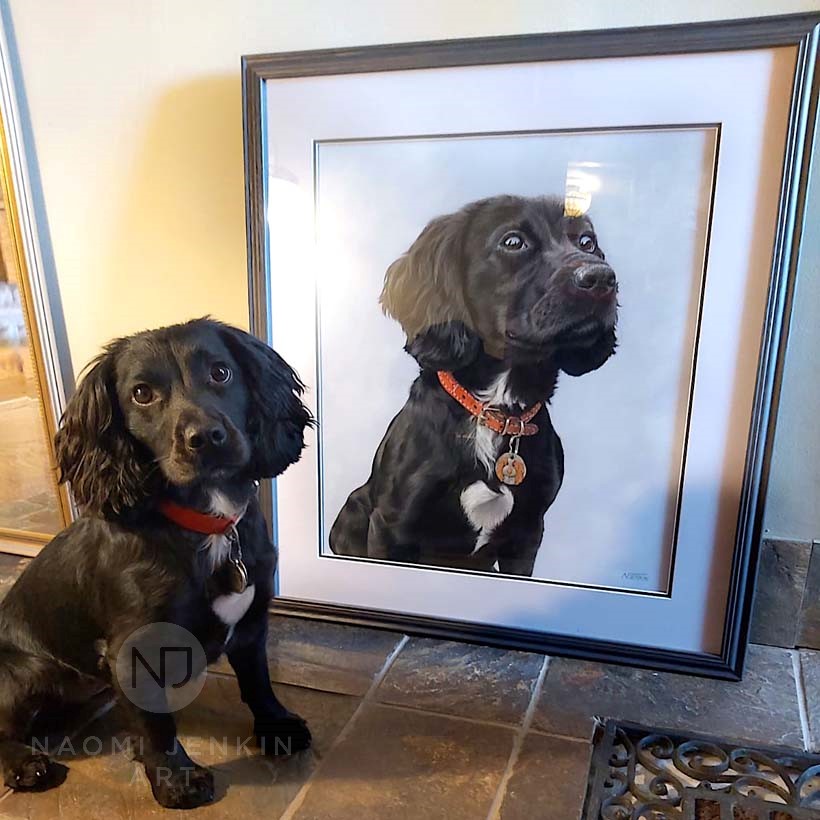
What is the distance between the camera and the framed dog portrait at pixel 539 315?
999mm

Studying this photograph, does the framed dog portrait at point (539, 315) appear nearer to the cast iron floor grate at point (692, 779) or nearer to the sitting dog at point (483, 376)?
the sitting dog at point (483, 376)

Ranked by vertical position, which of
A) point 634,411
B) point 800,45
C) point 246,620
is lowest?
point 246,620

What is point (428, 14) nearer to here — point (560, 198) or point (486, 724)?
point (560, 198)

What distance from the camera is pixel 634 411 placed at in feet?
3.63

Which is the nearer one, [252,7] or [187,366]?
[187,366]

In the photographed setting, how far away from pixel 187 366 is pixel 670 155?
0.71 metres

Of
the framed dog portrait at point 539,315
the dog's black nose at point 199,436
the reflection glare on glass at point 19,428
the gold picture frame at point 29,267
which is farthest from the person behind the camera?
the reflection glare on glass at point 19,428

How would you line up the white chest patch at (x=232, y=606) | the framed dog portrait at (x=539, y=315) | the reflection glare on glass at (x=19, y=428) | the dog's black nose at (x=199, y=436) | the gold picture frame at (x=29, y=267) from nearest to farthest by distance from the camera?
the dog's black nose at (x=199, y=436) < the white chest patch at (x=232, y=606) < the framed dog portrait at (x=539, y=315) < the gold picture frame at (x=29, y=267) < the reflection glare on glass at (x=19, y=428)

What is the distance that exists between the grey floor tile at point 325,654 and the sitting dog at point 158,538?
0.15 m

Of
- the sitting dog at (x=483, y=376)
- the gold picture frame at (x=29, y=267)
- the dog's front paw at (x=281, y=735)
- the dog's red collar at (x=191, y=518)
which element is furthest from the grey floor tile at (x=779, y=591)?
the gold picture frame at (x=29, y=267)

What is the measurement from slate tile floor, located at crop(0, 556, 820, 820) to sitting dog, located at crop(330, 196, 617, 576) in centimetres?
18

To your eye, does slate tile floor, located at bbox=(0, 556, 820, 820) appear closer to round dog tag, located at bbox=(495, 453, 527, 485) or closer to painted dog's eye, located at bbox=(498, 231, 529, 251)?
round dog tag, located at bbox=(495, 453, 527, 485)

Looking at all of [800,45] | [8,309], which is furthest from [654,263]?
[8,309]

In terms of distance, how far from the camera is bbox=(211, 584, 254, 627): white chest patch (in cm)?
88
